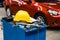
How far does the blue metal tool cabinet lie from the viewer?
13.1 ft

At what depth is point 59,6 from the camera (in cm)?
752

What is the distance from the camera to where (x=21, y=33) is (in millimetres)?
3990

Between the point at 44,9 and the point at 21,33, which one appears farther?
the point at 44,9

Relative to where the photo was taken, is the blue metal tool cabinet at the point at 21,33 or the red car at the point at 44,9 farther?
the red car at the point at 44,9

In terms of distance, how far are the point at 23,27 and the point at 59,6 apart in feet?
12.5

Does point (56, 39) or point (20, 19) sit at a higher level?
point (20, 19)

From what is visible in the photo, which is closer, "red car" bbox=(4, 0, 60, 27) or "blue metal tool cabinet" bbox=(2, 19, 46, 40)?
"blue metal tool cabinet" bbox=(2, 19, 46, 40)

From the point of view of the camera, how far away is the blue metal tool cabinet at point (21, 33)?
398 centimetres

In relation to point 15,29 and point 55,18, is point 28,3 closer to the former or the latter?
point 55,18

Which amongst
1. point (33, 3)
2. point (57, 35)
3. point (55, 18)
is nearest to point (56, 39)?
point (57, 35)

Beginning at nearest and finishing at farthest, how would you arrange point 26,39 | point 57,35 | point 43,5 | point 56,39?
1. point 26,39
2. point 56,39
3. point 57,35
4. point 43,5

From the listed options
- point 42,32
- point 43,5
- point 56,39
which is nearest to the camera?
point 42,32

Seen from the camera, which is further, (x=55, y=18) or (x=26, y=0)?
(x=26, y=0)

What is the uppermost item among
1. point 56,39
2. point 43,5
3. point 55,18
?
point 43,5
